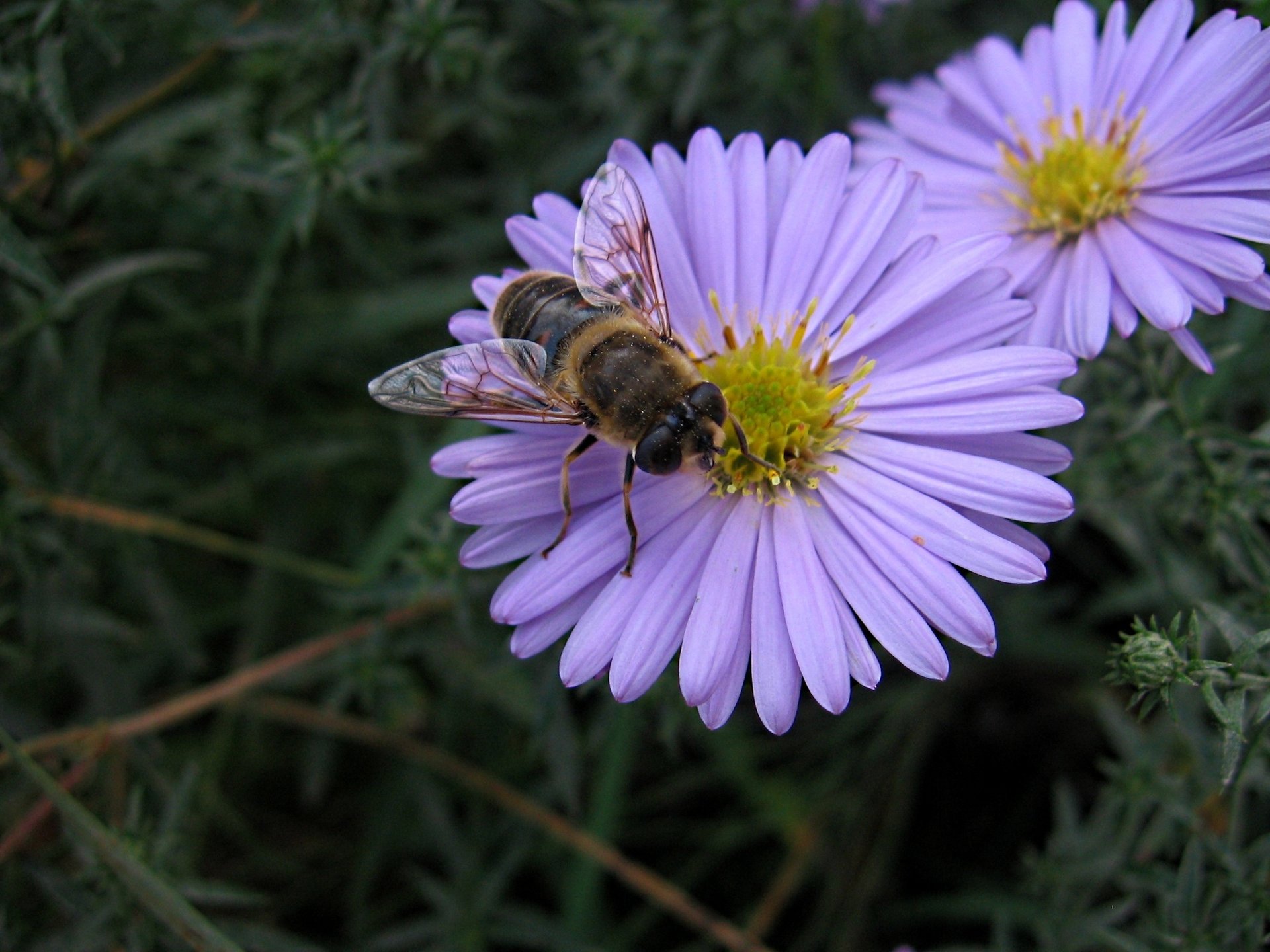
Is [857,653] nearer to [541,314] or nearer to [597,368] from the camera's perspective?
[597,368]

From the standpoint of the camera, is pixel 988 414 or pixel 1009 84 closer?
pixel 988 414

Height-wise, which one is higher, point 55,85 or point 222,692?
point 55,85

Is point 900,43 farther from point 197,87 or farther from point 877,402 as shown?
point 197,87

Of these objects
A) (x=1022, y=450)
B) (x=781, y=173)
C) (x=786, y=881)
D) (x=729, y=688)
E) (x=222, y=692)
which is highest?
(x=781, y=173)

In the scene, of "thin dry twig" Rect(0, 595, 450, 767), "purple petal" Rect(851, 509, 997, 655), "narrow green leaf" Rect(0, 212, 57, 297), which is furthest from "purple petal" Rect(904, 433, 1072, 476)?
"narrow green leaf" Rect(0, 212, 57, 297)

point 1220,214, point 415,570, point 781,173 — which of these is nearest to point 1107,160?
point 1220,214

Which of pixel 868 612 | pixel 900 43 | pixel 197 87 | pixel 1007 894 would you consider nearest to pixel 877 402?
pixel 868 612

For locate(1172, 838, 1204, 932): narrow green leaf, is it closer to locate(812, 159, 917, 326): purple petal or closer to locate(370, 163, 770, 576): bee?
locate(370, 163, 770, 576): bee

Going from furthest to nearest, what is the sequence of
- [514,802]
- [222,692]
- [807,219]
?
[514,802] → [222,692] → [807,219]
